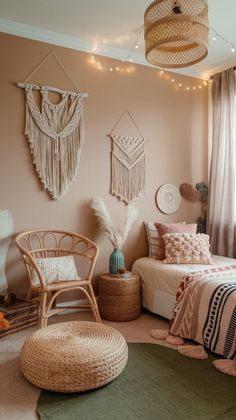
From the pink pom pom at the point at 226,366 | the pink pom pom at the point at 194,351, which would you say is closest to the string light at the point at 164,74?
the pink pom pom at the point at 194,351

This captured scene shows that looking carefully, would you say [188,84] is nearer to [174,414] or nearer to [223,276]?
[223,276]

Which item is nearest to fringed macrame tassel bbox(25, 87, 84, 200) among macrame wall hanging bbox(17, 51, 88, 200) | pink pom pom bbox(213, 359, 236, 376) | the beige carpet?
macrame wall hanging bbox(17, 51, 88, 200)

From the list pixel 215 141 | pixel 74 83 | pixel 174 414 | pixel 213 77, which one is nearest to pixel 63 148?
pixel 74 83

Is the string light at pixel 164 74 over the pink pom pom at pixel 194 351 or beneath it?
over

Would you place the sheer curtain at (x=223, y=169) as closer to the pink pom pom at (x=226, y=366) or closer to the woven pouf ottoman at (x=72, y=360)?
the pink pom pom at (x=226, y=366)

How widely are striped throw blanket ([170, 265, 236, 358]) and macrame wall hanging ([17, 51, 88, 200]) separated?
1466mm

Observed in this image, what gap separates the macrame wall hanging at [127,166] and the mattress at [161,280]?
0.75 meters

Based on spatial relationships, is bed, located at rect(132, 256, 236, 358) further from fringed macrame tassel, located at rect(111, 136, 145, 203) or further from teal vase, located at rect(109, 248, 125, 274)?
fringed macrame tassel, located at rect(111, 136, 145, 203)

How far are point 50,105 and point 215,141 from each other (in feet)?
6.27

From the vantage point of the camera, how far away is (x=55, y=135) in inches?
127

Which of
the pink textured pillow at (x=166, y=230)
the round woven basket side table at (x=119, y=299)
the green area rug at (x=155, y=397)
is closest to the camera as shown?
the green area rug at (x=155, y=397)

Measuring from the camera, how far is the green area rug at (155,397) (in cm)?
178

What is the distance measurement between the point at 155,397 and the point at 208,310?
785 mm

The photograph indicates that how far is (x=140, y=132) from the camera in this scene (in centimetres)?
375
